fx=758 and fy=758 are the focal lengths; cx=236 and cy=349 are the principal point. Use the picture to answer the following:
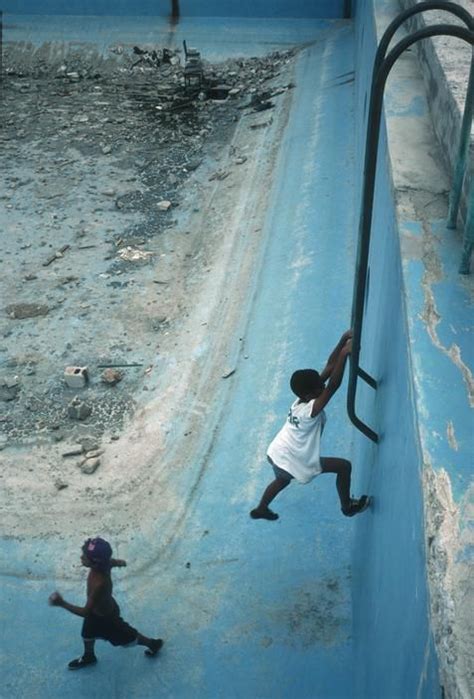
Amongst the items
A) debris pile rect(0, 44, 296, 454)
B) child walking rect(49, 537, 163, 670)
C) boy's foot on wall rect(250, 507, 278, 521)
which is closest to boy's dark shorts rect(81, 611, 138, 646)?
child walking rect(49, 537, 163, 670)

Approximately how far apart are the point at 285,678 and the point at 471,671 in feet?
9.29

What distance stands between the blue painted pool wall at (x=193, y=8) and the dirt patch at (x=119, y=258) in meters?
1.18

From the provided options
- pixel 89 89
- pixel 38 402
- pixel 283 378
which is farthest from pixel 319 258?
pixel 89 89

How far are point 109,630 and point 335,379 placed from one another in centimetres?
189

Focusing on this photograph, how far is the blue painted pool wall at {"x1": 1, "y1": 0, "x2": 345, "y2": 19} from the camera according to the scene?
13.1 metres

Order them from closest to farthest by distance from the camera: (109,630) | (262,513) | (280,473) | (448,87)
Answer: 1. (448,87)
2. (280,473)
3. (109,630)
4. (262,513)

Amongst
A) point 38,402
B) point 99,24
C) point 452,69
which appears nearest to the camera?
point 452,69

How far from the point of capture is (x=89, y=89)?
12.1m

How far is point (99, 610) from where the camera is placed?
3.81 metres

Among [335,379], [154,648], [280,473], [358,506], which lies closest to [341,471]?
[358,506]

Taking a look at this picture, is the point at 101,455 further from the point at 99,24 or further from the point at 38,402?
the point at 99,24

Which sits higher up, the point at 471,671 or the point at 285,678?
the point at 471,671

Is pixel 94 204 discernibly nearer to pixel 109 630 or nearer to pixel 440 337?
pixel 109 630

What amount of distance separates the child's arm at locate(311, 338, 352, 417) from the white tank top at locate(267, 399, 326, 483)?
0.08 m
